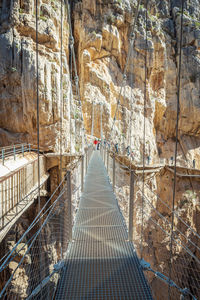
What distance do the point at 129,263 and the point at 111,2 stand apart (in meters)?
16.4

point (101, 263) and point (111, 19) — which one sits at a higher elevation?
point (111, 19)

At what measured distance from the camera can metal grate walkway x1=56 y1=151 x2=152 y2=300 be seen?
1408 millimetres

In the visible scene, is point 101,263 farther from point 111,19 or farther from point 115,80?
point 111,19

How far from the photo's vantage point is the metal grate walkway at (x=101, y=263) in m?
1.41

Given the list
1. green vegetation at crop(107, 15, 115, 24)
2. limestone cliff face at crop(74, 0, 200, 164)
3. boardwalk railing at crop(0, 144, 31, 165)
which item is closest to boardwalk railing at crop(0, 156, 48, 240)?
boardwalk railing at crop(0, 144, 31, 165)

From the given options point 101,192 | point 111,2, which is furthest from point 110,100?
point 101,192

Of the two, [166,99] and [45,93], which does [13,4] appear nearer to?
[45,93]

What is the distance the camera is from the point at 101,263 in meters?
1.71

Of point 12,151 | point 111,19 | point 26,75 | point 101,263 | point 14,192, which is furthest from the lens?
point 111,19

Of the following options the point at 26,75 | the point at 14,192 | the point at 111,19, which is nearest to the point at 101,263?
the point at 14,192

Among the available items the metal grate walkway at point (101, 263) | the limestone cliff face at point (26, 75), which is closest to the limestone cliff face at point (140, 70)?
the limestone cliff face at point (26, 75)

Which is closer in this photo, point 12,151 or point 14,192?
point 14,192

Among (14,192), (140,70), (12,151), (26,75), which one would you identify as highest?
(140,70)

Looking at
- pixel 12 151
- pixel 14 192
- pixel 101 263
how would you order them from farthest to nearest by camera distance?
1. pixel 12 151
2. pixel 14 192
3. pixel 101 263
